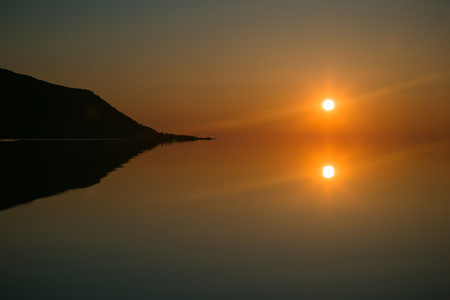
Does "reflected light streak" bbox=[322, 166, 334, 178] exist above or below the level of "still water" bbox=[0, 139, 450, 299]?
above

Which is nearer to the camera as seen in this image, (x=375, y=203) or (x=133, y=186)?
(x=375, y=203)

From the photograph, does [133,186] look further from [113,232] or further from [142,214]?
[113,232]

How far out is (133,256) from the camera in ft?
44.8

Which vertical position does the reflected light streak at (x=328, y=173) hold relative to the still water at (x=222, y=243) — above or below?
above

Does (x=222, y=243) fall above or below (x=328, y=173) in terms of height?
below

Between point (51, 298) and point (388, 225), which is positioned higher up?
point (388, 225)

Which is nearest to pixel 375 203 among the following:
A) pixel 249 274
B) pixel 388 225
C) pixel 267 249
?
pixel 388 225

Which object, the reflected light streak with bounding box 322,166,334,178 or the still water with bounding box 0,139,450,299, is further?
the reflected light streak with bounding box 322,166,334,178

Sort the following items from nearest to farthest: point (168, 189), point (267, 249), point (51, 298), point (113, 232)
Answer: point (51, 298) → point (267, 249) → point (113, 232) → point (168, 189)

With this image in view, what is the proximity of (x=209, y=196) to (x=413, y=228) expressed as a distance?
1125 cm

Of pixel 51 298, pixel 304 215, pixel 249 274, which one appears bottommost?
pixel 51 298

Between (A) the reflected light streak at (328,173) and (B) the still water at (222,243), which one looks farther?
(A) the reflected light streak at (328,173)

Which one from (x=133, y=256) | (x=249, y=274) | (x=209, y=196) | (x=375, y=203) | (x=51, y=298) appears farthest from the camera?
(x=209, y=196)

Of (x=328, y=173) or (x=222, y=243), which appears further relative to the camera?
(x=328, y=173)
